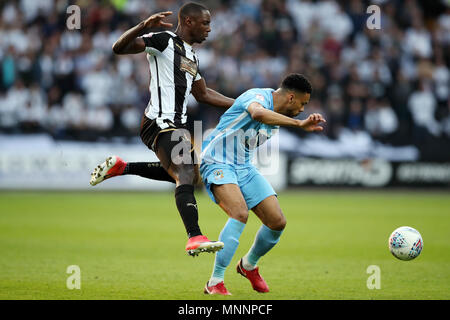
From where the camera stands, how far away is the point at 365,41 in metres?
21.2

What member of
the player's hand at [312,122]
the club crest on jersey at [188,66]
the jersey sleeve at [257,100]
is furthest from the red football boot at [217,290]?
the club crest on jersey at [188,66]

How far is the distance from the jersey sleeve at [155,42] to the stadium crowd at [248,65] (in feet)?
38.1

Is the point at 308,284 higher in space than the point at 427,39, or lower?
lower

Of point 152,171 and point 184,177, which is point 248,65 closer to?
point 152,171

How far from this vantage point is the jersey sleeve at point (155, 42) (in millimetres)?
6328

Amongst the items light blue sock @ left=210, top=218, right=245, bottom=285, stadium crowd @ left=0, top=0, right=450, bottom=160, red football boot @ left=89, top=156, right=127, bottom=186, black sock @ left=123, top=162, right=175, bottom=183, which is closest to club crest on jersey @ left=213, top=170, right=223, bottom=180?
light blue sock @ left=210, top=218, right=245, bottom=285

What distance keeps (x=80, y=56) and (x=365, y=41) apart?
8740mm

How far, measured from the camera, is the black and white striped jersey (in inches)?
253

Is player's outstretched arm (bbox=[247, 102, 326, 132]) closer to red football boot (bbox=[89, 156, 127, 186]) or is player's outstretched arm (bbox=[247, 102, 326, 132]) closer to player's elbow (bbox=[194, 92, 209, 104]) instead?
player's elbow (bbox=[194, 92, 209, 104])

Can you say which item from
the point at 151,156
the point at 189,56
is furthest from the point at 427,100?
the point at 189,56

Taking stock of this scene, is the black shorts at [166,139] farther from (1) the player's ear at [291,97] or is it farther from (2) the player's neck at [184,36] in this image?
(1) the player's ear at [291,97]

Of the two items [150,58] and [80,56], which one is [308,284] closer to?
[150,58]

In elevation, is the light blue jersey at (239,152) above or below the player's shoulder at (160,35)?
below

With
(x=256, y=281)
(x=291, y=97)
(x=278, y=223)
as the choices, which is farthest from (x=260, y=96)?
(x=256, y=281)
